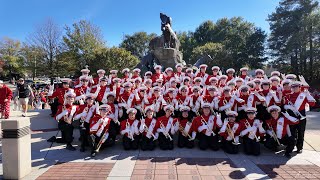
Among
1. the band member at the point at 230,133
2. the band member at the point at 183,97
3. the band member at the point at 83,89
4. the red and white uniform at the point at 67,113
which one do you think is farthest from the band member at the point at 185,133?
the band member at the point at 83,89

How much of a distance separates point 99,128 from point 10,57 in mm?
60143

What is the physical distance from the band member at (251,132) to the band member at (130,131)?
8.97 feet

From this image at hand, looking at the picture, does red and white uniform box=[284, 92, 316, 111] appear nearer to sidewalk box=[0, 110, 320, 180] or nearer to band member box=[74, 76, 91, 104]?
sidewalk box=[0, 110, 320, 180]

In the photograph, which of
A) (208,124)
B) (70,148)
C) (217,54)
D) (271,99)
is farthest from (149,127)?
(217,54)

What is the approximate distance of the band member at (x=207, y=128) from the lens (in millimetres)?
7659

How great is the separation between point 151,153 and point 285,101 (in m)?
3.72

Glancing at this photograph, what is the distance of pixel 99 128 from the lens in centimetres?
734

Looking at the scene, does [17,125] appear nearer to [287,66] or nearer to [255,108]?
[255,108]

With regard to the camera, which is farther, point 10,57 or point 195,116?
point 10,57

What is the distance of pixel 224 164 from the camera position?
254 inches

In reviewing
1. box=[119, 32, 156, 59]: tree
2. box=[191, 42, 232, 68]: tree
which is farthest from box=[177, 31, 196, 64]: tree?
box=[191, 42, 232, 68]: tree

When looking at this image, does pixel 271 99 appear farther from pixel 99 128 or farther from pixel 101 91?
pixel 101 91

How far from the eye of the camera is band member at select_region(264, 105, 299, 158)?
7.18 meters

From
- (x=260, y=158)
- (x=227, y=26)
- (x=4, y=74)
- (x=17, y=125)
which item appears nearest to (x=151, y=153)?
(x=260, y=158)
